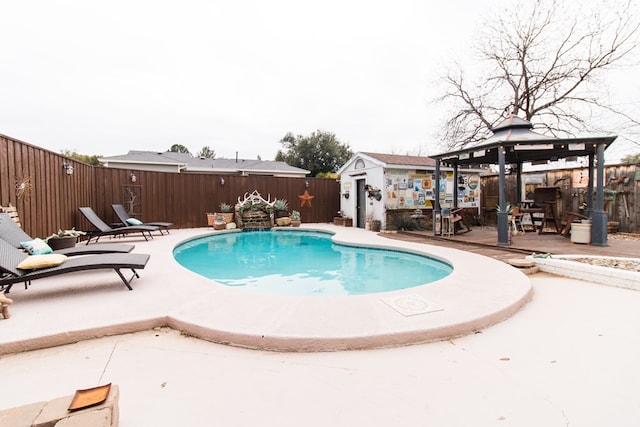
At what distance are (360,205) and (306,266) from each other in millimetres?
5949

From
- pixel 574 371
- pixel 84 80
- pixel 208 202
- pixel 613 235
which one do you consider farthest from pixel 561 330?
pixel 84 80

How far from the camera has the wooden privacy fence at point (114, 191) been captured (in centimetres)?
535

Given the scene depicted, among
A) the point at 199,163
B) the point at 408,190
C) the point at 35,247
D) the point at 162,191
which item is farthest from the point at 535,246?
the point at 199,163

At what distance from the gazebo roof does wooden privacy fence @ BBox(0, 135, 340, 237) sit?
6171mm

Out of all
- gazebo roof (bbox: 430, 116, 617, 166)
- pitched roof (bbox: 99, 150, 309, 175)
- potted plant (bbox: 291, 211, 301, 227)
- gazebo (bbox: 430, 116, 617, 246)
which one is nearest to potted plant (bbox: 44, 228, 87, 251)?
potted plant (bbox: 291, 211, 301, 227)

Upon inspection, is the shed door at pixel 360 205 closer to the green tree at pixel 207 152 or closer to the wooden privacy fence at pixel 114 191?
the wooden privacy fence at pixel 114 191

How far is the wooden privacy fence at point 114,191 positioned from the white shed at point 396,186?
2.04 meters

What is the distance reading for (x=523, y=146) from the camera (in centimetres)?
796

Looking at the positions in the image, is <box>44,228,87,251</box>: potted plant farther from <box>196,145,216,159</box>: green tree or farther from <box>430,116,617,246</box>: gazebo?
<box>196,145,216,159</box>: green tree

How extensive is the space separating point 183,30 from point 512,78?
547 inches

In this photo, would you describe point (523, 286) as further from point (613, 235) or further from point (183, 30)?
point (183, 30)

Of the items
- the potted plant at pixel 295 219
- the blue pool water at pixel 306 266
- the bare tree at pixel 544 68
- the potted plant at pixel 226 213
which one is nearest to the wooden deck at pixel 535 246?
the blue pool water at pixel 306 266

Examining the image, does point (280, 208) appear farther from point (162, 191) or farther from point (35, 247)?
point (35, 247)

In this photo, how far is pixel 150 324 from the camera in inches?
110
